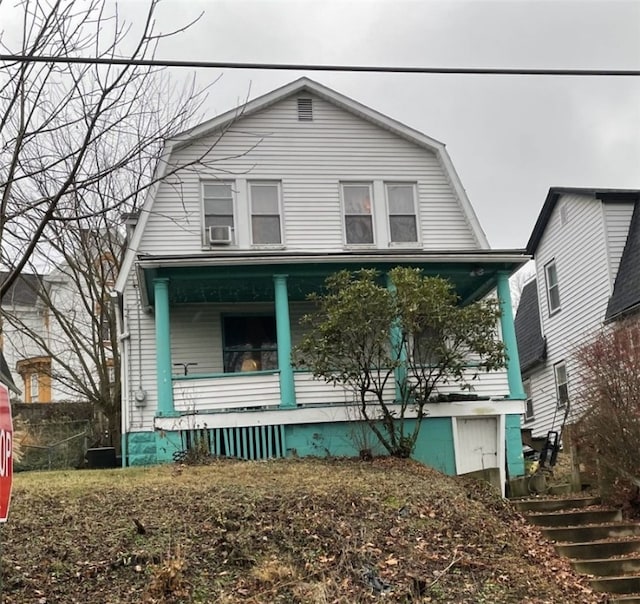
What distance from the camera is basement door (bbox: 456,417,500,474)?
43.8 feet

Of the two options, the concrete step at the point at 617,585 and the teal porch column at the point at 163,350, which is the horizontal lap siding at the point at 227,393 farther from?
the concrete step at the point at 617,585

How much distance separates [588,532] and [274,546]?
13.6ft

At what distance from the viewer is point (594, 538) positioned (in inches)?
378

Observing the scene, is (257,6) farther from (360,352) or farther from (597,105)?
(597,105)

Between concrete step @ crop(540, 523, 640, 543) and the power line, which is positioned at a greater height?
the power line

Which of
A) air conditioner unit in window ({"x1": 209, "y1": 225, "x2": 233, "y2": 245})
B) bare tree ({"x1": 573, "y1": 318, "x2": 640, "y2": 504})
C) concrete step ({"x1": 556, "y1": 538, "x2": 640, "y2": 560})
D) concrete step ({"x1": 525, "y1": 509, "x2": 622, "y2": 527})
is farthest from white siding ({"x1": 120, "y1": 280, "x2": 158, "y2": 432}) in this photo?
concrete step ({"x1": 556, "y1": 538, "x2": 640, "y2": 560})

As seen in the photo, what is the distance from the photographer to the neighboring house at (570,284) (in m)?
18.2

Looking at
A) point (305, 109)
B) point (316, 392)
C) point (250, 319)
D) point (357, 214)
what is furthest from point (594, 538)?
point (305, 109)

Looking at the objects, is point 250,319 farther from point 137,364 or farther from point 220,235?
point 137,364

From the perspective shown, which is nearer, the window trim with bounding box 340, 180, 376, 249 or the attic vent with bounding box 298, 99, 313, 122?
the window trim with bounding box 340, 180, 376, 249

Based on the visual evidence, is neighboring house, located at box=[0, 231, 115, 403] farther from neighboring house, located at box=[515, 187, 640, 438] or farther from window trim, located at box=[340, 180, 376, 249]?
neighboring house, located at box=[515, 187, 640, 438]

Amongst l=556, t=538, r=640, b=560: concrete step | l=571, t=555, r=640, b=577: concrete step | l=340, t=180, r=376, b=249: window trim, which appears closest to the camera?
l=571, t=555, r=640, b=577: concrete step

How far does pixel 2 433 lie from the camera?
347 centimetres

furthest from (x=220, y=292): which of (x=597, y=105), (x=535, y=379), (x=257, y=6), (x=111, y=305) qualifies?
(x=535, y=379)
